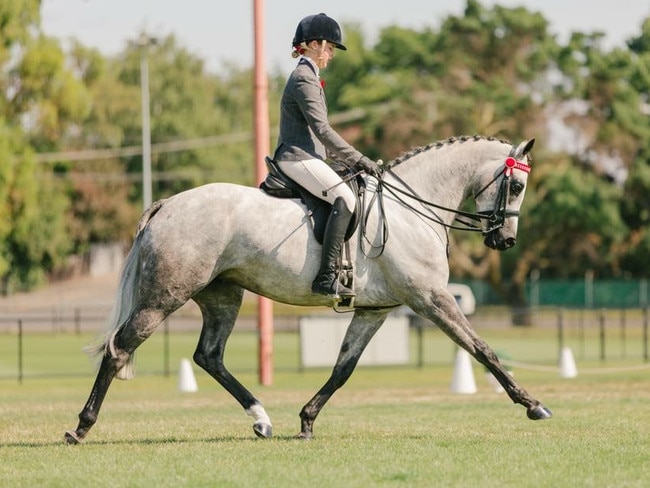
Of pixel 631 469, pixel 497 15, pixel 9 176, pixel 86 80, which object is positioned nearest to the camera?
pixel 631 469

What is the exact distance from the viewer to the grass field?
8602 millimetres

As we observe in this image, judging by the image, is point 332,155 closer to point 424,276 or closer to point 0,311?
point 424,276

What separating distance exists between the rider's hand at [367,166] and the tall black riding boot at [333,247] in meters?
0.38

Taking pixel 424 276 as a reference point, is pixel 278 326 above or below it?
below

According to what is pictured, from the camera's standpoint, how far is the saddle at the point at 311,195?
10859mm

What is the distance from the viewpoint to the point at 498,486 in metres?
8.17

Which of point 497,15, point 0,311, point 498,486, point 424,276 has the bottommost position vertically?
point 0,311

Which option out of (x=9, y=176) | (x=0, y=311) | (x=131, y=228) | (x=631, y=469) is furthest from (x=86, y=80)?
(x=631, y=469)

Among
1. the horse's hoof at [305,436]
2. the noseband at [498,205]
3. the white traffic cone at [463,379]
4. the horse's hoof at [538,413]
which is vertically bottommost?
the white traffic cone at [463,379]

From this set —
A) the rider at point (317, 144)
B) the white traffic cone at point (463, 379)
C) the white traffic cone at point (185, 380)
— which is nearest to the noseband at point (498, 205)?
the rider at point (317, 144)

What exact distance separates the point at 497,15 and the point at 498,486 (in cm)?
5812

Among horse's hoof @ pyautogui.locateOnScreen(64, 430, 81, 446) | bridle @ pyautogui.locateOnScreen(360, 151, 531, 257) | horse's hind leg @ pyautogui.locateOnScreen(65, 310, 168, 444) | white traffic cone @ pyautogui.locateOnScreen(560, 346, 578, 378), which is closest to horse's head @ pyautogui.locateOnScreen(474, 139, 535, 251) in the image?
bridle @ pyautogui.locateOnScreen(360, 151, 531, 257)

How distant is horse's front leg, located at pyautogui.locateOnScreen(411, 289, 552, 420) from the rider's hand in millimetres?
1145

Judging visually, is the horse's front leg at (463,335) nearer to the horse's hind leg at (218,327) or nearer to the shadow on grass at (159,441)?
the shadow on grass at (159,441)
